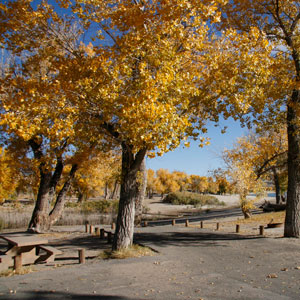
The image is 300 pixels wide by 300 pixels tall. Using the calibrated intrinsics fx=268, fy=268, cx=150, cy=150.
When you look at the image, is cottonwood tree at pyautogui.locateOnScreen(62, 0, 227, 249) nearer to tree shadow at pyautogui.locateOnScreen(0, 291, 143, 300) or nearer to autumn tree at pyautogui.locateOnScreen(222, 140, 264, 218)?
tree shadow at pyautogui.locateOnScreen(0, 291, 143, 300)

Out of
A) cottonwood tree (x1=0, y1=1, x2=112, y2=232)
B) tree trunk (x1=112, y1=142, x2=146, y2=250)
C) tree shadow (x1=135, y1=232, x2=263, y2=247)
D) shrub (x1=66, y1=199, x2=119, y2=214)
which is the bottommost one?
shrub (x1=66, y1=199, x2=119, y2=214)

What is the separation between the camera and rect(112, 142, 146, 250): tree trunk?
830 centimetres

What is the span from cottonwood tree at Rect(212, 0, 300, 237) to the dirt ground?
335 centimetres

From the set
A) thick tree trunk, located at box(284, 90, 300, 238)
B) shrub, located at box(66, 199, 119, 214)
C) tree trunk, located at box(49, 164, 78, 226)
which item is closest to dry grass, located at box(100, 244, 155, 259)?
thick tree trunk, located at box(284, 90, 300, 238)

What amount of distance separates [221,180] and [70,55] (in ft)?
45.0

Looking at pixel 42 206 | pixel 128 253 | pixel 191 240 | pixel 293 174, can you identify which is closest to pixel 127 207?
pixel 128 253

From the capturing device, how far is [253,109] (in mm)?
9672

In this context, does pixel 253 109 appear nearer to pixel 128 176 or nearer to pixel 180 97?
pixel 180 97

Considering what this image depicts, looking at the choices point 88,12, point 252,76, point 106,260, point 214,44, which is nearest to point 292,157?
point 252,76

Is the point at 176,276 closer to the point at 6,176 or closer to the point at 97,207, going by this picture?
the point at 6,176

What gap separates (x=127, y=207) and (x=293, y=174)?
6678 mm

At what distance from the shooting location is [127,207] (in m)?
8.38

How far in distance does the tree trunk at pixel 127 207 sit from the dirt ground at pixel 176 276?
32.0 inches

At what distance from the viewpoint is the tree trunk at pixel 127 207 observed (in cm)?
830
